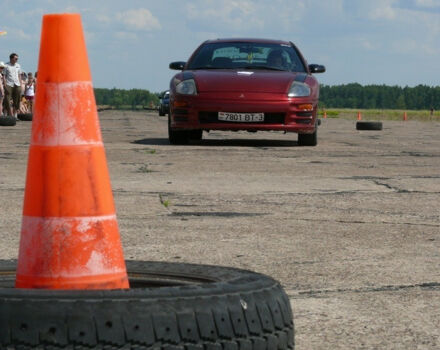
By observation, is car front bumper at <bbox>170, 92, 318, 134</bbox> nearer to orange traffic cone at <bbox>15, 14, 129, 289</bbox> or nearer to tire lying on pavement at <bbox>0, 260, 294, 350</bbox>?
orange traffic cone at <bbox>15, 14, 129, 289</bbox>

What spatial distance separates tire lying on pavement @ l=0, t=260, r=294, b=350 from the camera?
2.63 m

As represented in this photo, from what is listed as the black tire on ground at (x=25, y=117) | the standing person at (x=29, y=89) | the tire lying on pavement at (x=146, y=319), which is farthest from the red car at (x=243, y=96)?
the standing person at (x=29, y=89)

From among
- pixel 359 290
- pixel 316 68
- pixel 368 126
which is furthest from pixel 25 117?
pixel 359 290

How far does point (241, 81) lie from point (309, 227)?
7676 millimetres

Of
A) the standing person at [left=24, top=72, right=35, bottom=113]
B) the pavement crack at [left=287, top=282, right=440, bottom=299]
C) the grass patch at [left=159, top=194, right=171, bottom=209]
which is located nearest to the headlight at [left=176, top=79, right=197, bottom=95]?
the grass patch at [left=159, top=194, right=171, bottom=209]

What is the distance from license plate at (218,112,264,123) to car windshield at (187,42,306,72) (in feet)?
2.96

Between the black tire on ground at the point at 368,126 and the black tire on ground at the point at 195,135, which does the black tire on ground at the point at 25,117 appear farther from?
the black tire on ground at the point at 195,135

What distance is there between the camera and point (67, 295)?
272 centimetres

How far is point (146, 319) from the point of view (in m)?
2.68

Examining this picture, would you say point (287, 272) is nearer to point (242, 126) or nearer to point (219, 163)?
point (219, 163)

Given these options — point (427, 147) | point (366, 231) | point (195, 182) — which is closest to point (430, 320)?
point (366, 231)

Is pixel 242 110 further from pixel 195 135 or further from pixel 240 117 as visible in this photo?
pixel 195 135

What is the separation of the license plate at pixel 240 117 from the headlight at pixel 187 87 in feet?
1.49

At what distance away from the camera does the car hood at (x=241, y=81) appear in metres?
13.8
